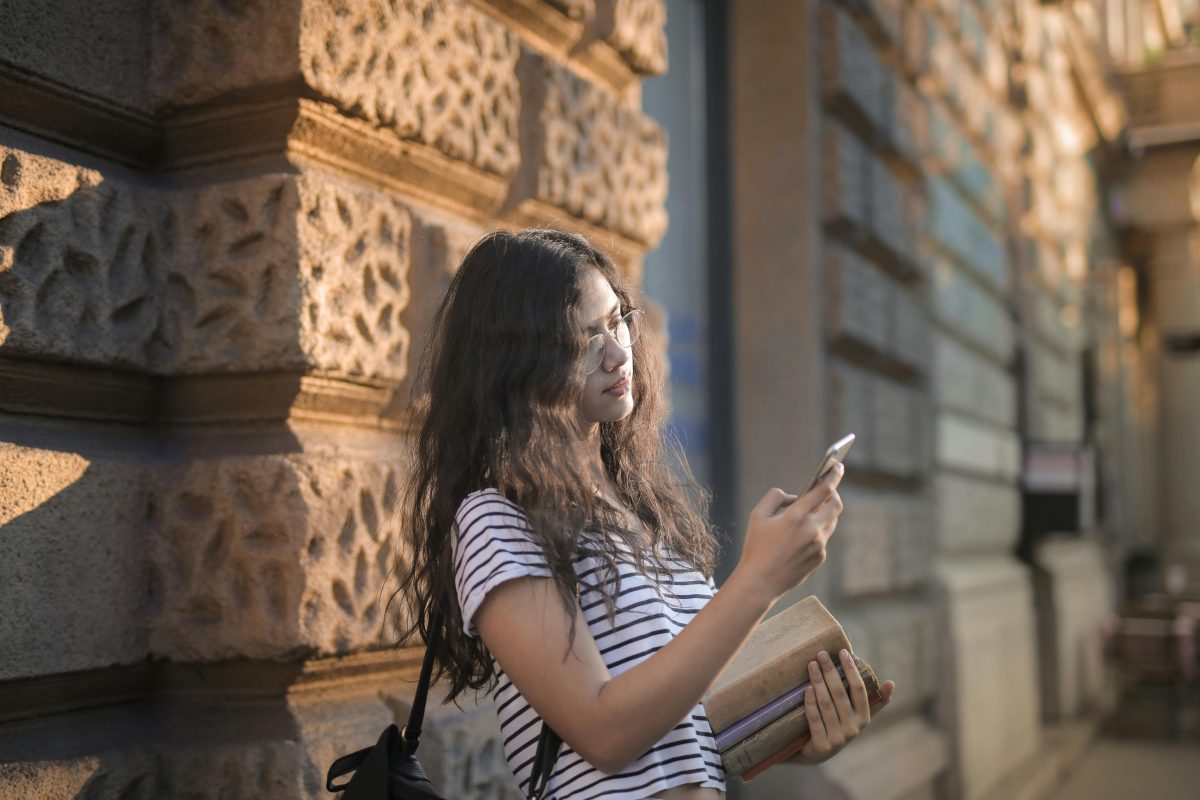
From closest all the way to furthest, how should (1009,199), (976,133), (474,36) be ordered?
(474,36), (976,133), (1009,199)

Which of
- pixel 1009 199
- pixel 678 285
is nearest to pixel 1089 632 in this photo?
pixel 1009 199

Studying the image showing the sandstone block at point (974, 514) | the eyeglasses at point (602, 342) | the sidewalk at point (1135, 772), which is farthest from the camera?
the sidewalk at point (1135, 772)

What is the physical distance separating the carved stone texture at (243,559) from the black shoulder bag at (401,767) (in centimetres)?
44

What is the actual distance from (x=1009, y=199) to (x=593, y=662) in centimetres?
764

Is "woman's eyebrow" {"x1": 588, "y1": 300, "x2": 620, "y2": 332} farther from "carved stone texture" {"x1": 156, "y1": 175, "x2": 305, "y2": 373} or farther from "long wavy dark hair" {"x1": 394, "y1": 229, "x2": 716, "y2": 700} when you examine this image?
"carved stone texture" {"x1": 156, "y1": 175, "x2": 305, "y2": 373}

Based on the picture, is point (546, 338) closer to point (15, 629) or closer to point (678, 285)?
point (15, 629)

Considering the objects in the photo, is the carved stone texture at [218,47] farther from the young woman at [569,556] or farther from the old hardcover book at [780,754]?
the old hardcover book at [780,754]

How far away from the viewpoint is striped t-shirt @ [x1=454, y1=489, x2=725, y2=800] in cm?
160

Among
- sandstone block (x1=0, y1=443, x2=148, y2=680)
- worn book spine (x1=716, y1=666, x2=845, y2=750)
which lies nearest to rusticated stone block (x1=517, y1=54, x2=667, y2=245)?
sandstone block (x1=0, y1=443, x2=148, y2=680)

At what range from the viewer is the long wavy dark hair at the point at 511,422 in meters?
1.69

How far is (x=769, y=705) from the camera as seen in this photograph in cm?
176

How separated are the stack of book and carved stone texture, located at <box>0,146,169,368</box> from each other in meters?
1.12

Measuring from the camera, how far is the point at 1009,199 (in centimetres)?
848

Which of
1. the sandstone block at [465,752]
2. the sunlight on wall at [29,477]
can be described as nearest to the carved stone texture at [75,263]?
the sunlight on wall at [29,477]
